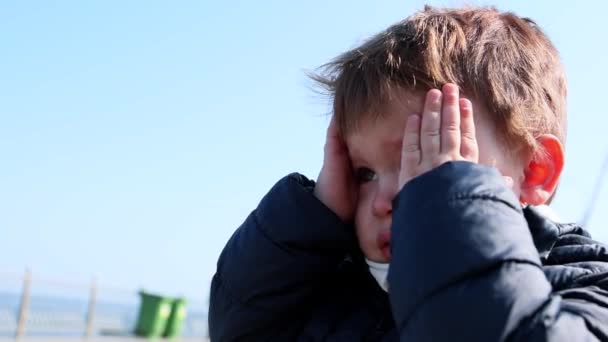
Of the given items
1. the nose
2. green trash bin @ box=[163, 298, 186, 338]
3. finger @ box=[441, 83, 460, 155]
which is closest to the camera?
finger @ box=[441, 83, 460, 155]

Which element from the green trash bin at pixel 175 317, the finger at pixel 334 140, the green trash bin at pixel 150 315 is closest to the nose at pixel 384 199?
the finger at pixel 334 140

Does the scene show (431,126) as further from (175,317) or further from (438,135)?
(175,317)

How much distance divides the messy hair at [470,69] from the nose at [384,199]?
0.16 m

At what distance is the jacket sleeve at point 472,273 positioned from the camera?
1150 mm

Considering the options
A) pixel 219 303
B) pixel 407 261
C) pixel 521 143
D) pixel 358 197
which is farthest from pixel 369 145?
pixel 219 303

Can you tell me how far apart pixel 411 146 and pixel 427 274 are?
1.03 feet

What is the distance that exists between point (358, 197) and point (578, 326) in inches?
24.7

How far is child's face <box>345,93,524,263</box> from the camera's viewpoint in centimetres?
153

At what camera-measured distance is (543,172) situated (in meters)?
1.64

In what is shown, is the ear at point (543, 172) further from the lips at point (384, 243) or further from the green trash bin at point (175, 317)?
the green trash bin at point (175, 317)

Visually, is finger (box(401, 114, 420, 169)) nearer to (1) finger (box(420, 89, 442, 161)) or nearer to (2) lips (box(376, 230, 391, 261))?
(1) finger (box(420, 89, 442, 161))

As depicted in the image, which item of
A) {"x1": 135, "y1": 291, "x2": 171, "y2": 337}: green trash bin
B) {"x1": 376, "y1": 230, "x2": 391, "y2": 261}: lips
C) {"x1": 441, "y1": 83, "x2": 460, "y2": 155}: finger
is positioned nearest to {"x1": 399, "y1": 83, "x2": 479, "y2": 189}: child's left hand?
{"x1": 441, "y1": 83, "x2": 460, "y2": 155}: finger

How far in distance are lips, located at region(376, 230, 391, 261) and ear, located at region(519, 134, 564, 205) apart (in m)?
0.29

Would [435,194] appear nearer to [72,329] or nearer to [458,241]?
[458,241]
